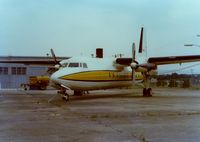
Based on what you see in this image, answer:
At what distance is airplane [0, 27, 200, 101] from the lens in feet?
70.7

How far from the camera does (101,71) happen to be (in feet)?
82.1

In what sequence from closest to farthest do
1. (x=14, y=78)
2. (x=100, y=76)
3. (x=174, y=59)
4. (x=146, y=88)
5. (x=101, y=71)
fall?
Result: (x=100, y=76), (x=101, y=71), (x=174, y=59), (x=146, y=88), (x=14, y=78)

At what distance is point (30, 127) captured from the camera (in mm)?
10109

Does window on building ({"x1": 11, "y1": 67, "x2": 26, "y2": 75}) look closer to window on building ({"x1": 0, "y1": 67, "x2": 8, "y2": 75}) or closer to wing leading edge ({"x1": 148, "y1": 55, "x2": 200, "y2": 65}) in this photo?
window on building ({"x1": 0, "y1": 67, "x2": 8, "y2": 75})

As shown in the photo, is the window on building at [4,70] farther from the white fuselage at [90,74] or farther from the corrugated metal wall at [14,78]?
the white fuselage at [90,74]

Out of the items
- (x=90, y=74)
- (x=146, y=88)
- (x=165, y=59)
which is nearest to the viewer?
(x=90, y=74)

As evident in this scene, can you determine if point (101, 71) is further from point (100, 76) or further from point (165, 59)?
point (165, 59)

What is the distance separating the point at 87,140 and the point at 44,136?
1196 millimetres

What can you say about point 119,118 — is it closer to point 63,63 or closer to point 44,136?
point 44,136

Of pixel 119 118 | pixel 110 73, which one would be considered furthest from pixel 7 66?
pixel 119 118

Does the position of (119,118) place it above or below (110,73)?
below

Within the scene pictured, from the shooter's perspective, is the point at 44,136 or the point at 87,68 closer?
the point at 44,136

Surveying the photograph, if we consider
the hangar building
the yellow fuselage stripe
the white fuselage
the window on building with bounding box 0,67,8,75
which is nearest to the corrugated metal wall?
the hangar building

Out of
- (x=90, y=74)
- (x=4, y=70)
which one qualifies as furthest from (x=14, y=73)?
(x=90, y=74)
